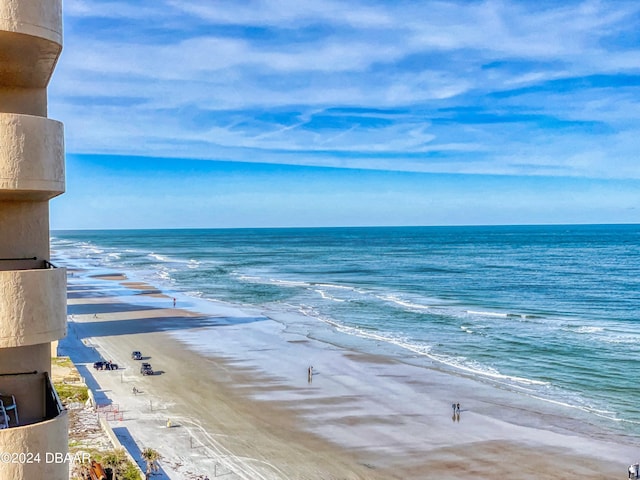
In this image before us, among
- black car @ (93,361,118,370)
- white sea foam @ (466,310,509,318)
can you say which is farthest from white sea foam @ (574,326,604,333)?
black car @ (93,361,118,370)

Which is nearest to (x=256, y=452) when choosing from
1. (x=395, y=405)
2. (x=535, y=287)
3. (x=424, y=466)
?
(x=424, y=466)

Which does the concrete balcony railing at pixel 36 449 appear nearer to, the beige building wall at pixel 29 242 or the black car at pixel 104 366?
the beige building wall at pixel 29 242

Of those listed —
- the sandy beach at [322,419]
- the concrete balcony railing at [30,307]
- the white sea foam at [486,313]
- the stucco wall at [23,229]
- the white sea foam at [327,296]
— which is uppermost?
the stucco wall at [23,229]

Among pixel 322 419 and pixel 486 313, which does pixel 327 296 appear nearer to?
pixel 486 313

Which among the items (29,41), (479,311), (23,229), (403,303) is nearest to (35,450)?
(23,229)

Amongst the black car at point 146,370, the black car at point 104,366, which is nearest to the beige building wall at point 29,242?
the black car at point 146,370

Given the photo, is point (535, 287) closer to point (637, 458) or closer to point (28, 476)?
point (637, 458)
